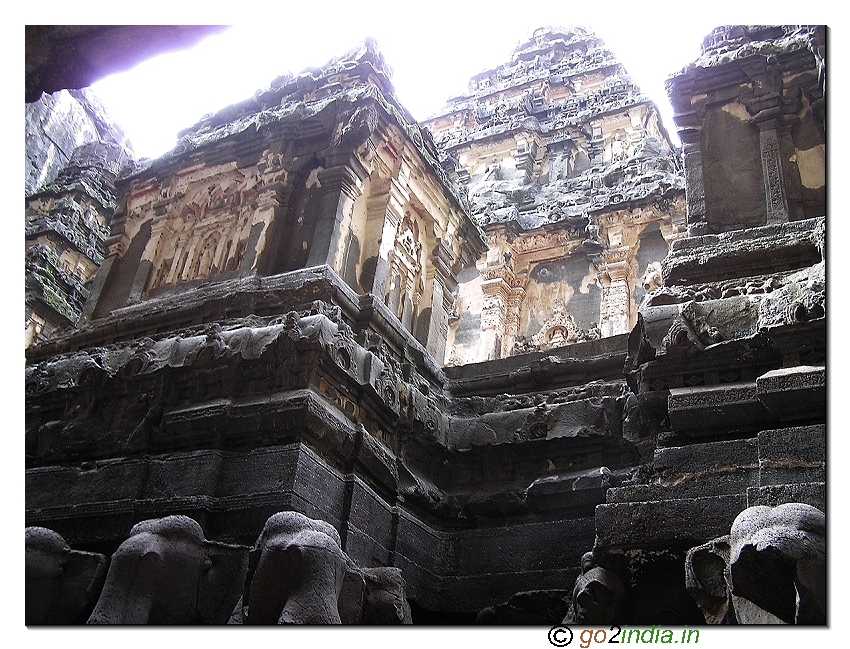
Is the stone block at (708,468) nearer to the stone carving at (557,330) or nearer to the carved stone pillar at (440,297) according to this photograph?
the carved stone pillar at (440,297)

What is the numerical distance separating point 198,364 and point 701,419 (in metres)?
3.49

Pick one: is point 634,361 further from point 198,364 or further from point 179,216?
point 179,216

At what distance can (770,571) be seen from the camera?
3.30m

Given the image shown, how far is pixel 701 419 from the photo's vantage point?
14.9 ft

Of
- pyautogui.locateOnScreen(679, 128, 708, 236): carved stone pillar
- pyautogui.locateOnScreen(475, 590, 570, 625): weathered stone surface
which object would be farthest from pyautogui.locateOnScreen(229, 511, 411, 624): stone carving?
pyautogui.locateOnScreen(679, 128, 708, 236): carved stone pillar

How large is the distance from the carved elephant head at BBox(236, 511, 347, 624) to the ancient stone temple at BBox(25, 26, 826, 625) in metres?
0.01

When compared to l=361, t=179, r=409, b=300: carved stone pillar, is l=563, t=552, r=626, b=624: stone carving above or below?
below

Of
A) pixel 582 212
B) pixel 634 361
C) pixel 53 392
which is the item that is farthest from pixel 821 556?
pixel 582 212

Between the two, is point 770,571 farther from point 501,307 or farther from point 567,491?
point 501,307

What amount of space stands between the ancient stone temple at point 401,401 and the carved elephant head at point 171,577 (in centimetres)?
1

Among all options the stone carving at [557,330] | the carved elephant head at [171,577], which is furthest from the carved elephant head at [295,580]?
the stone carving at [557,330]

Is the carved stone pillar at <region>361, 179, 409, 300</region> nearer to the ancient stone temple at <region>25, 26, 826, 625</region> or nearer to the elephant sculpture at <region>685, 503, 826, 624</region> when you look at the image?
the ancient stone temple at <region>25, 26, 826, 625</region>

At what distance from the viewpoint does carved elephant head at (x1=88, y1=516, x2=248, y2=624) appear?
4102mm

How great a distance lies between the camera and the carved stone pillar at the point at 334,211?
6.94 m
